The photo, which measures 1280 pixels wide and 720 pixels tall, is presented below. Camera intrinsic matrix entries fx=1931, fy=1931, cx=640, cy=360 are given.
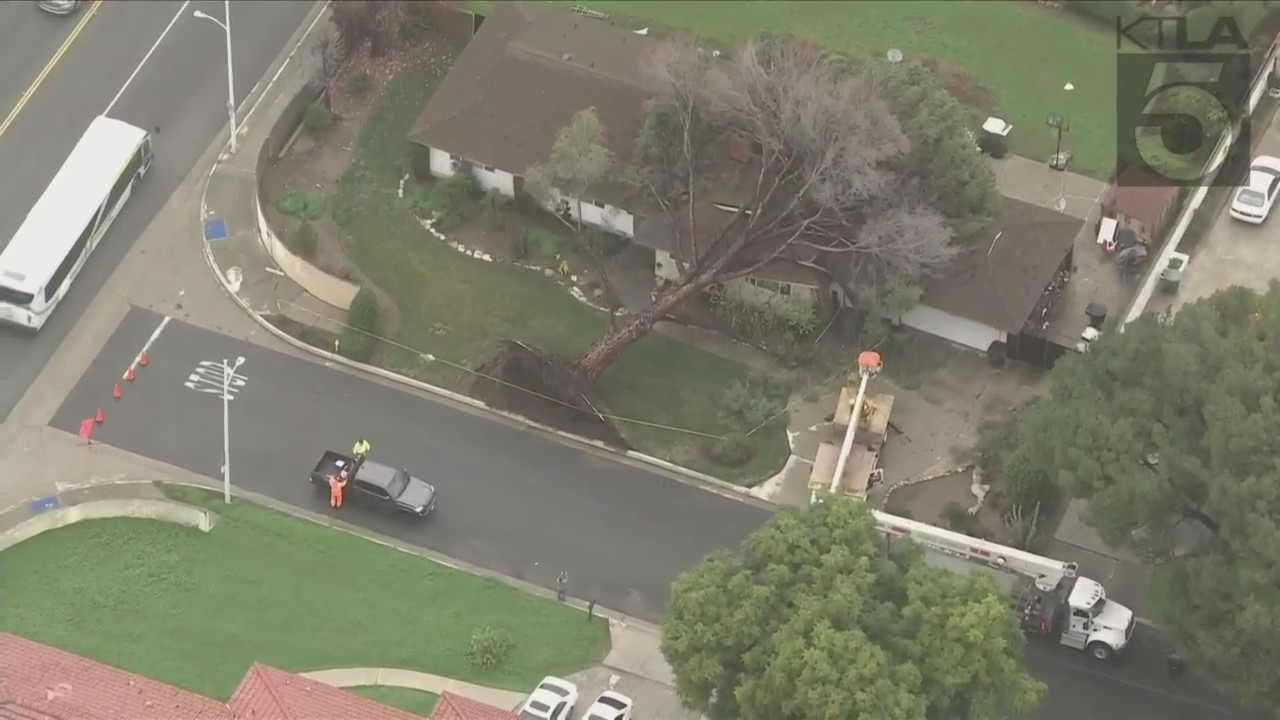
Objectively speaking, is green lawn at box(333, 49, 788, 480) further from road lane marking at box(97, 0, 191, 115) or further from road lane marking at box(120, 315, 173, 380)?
road lane marking at box(97, 0, 191, 115)

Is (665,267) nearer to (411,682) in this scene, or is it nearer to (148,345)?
(148,345)

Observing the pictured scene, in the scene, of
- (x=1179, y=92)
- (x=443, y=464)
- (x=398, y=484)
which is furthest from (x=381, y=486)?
(x=1179, y=92)

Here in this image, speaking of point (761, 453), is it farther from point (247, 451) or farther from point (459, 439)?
point (247, 451)

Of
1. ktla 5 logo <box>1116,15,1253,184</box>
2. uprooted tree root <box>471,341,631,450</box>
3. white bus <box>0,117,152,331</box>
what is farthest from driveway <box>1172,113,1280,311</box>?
white bus <box>0,117,152,331</box>

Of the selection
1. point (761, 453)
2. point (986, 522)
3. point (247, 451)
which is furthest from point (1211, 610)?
point (247, 451)

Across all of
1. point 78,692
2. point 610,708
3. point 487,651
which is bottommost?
point 78,692
